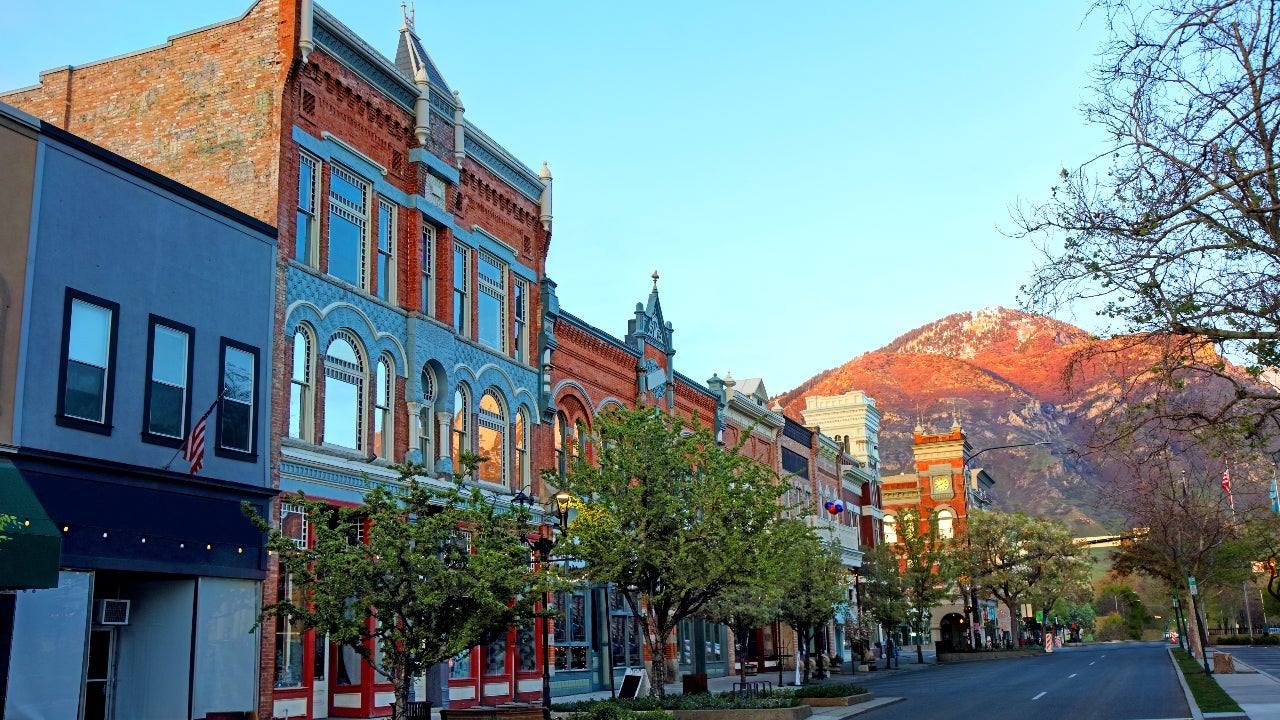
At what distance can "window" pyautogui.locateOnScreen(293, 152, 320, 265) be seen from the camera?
25266 millimetres

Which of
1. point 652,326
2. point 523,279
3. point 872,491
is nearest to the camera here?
point 523,279

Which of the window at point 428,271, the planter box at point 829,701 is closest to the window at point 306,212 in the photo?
the window at point 428,271

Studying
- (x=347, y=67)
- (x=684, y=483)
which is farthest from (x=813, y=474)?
(x=347, y=67)

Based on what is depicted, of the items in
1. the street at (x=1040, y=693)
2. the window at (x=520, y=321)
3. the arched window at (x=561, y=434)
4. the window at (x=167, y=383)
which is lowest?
the street at (x=1040, y=693)

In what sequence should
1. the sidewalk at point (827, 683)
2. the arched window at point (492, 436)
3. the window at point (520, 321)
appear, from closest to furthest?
the sidewalk at point (827, 683), the arched window at point (492, 436), the window at point (520, 321)

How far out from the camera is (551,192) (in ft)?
120

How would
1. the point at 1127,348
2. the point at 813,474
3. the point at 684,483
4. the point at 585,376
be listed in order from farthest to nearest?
1. the point at 813,474
2. the point at 585,376
3. the point at 684,483
4. the point at 1127,348

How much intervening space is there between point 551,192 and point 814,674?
25101 millimetres

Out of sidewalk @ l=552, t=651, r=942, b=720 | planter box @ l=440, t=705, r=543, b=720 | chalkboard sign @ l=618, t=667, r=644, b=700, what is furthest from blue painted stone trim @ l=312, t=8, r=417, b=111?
sidewalk @ l=552, t=651, r=942, b=720

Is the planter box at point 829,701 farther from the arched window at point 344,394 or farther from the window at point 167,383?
the window at point 167,383

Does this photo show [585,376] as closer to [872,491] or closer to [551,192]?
[551,192]

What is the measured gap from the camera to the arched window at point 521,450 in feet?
111

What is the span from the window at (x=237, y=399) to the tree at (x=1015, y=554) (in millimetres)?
62873

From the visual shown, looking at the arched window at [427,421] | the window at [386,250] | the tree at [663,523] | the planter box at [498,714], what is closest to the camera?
the planter box at [498,714]
